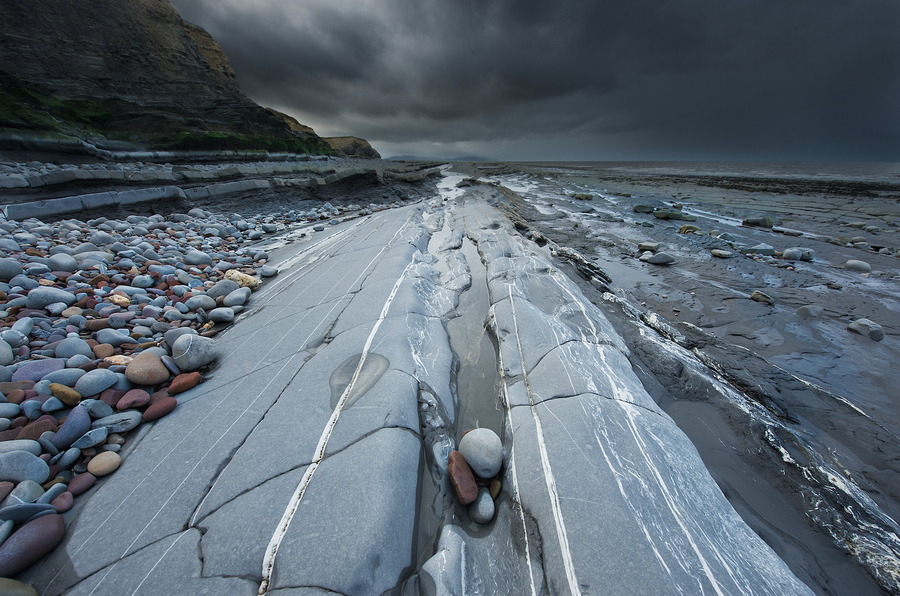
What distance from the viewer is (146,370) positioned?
111 inches

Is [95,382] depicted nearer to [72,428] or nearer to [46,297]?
[72,428]

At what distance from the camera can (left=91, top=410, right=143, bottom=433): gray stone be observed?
2396 millimetres

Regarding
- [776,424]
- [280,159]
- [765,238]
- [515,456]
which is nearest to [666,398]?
[776,424]

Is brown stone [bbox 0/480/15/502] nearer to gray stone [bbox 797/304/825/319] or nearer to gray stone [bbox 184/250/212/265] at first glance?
gray stone [bbox 184/250/212/265]

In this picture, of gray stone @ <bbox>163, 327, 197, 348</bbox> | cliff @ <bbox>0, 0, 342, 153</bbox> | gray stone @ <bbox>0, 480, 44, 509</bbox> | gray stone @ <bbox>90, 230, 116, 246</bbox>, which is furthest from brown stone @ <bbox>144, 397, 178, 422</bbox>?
cliff @ <bbox>0, 0, 342, 153</bbox>

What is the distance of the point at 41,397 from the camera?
2.39 meters

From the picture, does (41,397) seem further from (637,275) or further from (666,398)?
(637,275)

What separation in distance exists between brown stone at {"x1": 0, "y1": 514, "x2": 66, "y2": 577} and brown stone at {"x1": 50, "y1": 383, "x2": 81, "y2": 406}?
1032 millimetres

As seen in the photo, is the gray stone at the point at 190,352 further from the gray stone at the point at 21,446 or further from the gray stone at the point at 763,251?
the gray stone at the point at 763,251

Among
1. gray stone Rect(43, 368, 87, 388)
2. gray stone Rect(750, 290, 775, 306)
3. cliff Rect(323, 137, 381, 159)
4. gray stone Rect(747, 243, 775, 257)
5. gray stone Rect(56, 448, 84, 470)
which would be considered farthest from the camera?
cliff Rect(323, 137, 381, 159)

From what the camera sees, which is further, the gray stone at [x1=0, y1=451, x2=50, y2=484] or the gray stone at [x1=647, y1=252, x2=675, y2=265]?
the gray stone at [x1=647, y1=252, x2=675, y2=265]

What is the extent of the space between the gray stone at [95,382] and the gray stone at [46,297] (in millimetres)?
1786

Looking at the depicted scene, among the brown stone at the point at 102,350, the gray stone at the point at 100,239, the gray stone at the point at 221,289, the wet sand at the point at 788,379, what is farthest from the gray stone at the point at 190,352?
the wet sand at the point at 788,379

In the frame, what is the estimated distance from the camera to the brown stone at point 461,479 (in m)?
2.25
